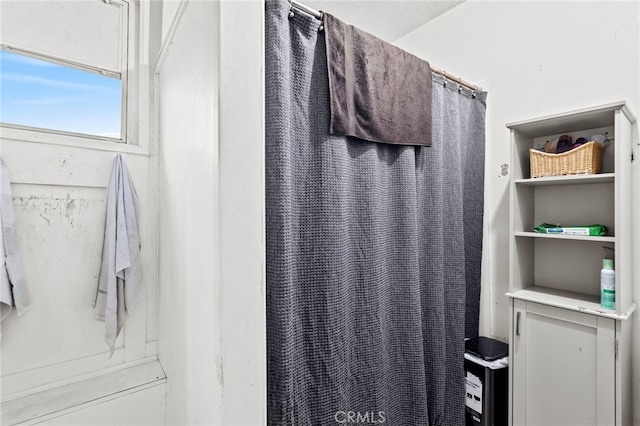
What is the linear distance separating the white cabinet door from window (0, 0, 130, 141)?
2093mm

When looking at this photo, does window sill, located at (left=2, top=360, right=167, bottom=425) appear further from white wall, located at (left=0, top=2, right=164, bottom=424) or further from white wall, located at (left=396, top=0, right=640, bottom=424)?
white wall, located at (left=396, top=0, right=640, bottom=424)

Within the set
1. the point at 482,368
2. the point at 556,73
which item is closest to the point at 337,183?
the point at 482,368

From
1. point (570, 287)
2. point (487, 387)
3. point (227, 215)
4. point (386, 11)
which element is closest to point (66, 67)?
point (227, 215)

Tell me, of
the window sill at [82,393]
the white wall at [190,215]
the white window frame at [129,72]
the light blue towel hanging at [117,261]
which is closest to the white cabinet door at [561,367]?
the white wall at [190,215]

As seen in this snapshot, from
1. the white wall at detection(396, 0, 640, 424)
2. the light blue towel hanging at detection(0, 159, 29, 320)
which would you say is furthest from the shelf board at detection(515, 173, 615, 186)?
the light blue towel hanging at detection(0, 159, 29, 320)

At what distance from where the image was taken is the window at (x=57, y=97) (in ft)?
4.25

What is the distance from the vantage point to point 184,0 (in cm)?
99

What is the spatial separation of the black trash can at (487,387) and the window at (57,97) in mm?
2077

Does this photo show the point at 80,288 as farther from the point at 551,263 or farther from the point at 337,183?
the point at 551,263

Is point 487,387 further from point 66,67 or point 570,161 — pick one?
point 66,67

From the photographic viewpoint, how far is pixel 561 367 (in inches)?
49.2

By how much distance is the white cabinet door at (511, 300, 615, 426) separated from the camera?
114 centimetres
